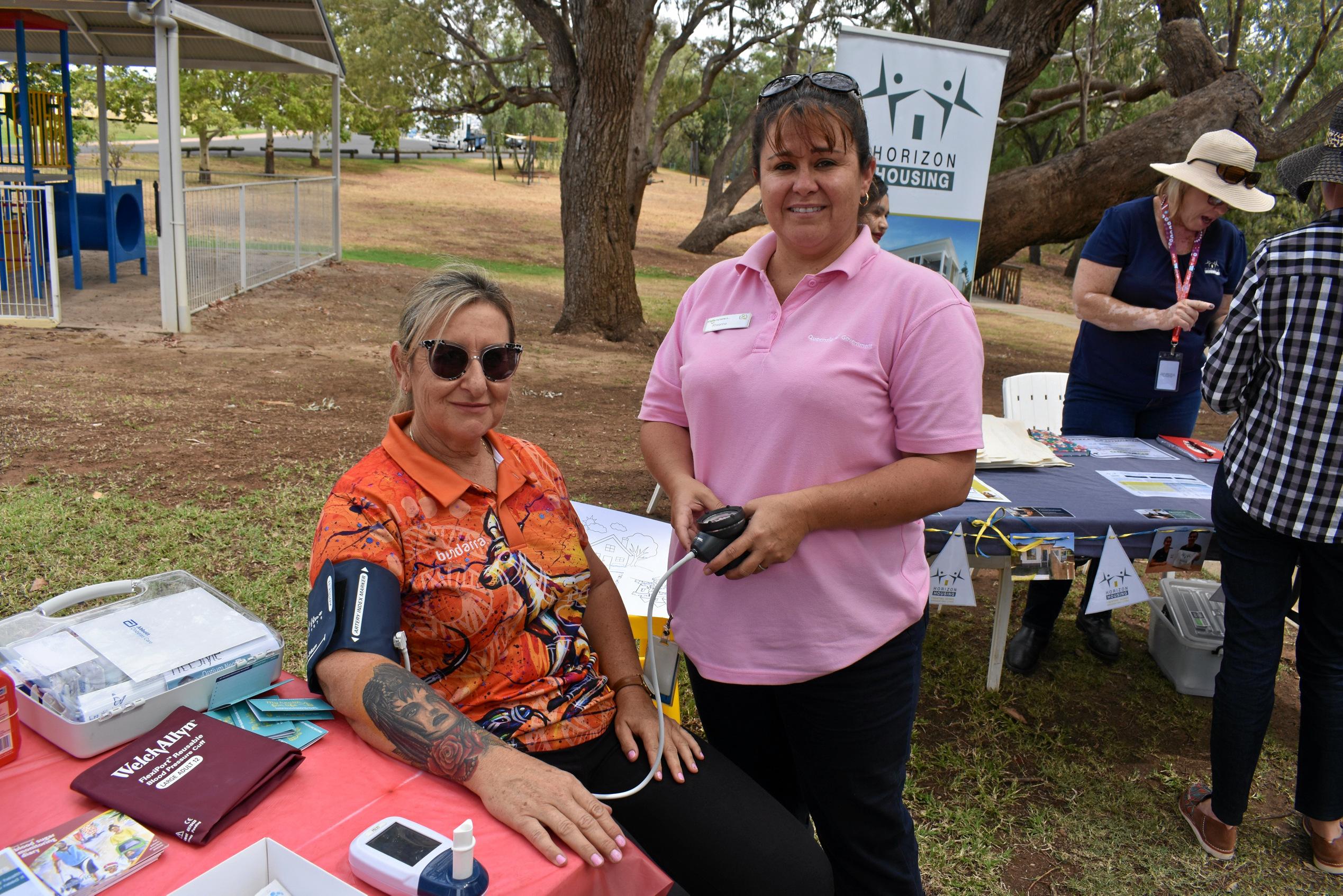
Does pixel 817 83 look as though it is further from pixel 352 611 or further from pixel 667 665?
pixel 667 665

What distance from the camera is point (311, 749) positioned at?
178 cm

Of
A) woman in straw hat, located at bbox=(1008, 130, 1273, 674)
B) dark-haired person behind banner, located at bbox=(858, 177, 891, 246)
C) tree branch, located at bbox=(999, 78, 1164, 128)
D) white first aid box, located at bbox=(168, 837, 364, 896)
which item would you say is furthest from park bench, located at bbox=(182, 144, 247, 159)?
white first aid box, located at bbox=(168, 837, 364, 896)

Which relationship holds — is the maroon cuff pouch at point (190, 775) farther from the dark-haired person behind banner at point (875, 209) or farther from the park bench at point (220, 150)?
the park bench at point (220, 150)

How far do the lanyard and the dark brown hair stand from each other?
8.31ft

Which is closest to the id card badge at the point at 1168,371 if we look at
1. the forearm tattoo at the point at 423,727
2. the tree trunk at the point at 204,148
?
the forearm tattoo at the point at 423,727

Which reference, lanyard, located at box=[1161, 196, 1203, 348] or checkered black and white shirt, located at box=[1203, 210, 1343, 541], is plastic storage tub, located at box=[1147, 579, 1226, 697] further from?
checkered black and white shirt, located at box=[1203, 210, 1343, 541]

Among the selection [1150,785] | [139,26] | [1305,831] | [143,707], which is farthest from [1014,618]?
[139,26]

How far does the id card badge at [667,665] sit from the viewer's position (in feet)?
9.58

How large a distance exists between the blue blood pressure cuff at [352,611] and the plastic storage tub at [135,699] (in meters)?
0.14

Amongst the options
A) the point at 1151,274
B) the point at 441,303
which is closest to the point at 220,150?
the point at 1151,274

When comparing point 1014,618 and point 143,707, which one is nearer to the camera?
point 143,707

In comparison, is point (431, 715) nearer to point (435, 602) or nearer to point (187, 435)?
point (435, 602)

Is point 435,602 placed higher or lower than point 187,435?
higher

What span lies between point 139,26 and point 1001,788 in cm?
1456
